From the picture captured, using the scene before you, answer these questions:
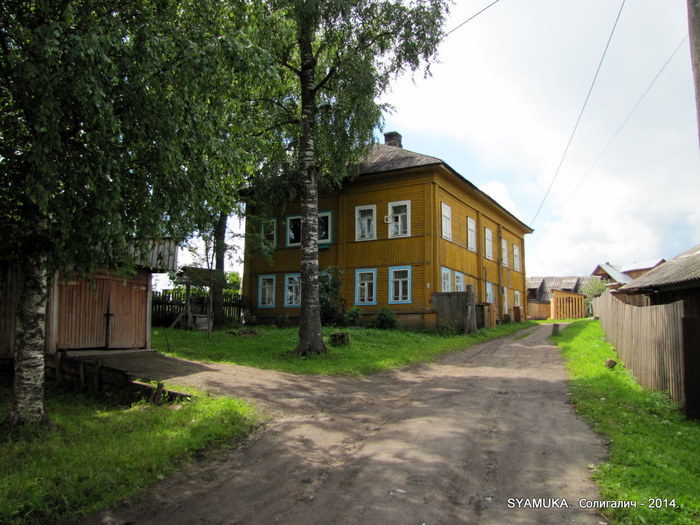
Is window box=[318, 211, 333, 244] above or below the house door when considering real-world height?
above

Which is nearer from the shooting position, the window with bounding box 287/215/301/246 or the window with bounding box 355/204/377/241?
the window with bounding box 355/204/377/241

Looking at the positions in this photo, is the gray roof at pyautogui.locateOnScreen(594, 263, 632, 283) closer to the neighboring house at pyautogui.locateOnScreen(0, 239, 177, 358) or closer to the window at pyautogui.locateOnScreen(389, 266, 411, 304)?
the window at pyautogui.locateOnScreen(389, 266, 411, 304)

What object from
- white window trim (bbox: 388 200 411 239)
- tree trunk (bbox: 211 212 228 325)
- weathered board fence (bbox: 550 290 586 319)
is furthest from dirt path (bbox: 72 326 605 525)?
weathered board fence (bbox: 550 290 586 319)

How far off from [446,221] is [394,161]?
13.0 feet

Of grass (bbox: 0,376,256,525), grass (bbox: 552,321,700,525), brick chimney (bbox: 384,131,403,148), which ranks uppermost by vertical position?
brick chimney (bbox: 384,131,403,148)

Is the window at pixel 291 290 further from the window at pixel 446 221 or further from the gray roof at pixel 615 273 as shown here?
the gray roof at pixel 615 273

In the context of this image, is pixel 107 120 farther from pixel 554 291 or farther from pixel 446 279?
pixel 554 291

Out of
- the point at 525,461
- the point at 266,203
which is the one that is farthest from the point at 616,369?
the point at 266,203

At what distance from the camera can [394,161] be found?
2391cm

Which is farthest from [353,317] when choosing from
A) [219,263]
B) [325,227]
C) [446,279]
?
[219,263]

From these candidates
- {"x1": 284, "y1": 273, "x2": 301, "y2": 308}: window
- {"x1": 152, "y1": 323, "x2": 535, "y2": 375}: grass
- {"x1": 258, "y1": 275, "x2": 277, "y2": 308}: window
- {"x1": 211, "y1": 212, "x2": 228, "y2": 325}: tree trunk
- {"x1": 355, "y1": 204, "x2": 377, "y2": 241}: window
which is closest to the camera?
{"x1": 152, "y1": 323, "x2": 535, "y2": 375}: grass

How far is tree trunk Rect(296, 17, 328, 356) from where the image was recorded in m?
13.8

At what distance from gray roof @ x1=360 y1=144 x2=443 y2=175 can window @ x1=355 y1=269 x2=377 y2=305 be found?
16.2 feet

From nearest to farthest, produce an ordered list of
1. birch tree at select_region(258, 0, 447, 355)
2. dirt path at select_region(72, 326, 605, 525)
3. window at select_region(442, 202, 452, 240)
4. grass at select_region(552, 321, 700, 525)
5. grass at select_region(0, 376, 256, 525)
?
grass at select_region(552, 321, 700, 525), dirt path at select_region(72, 326, 605, 525), grass at select_region(0, 376, 256, 525), birch tree at select_region(258, 0, 447, 355), window at select_region(442, 202, 452, 240)
